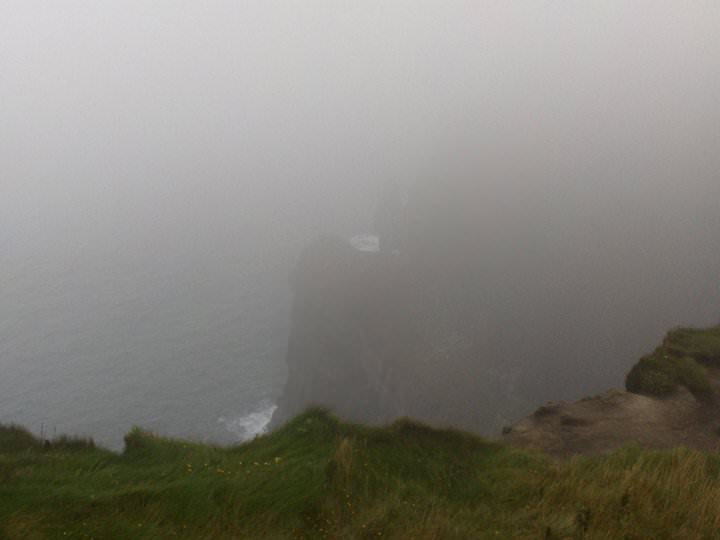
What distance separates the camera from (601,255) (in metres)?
97.1

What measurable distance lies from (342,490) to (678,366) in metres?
11.9

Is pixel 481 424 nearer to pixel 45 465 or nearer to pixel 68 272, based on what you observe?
pixel 45 465

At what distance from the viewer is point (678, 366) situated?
48.8 feet

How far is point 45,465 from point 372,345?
81836 mm

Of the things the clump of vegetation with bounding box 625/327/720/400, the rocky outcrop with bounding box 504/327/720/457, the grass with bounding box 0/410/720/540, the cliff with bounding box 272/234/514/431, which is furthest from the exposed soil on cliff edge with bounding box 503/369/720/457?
the cliff with bounding box 272/234/514/431

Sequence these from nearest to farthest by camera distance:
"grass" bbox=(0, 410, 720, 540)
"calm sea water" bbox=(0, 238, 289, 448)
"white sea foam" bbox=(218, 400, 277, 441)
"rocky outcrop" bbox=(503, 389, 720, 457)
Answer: "grass" bbox=(0, 410, 720, 540) < "rocky outcrop" bbox=(503, 389, 720, 457) < "white sea foam" bbox=(218, 400, 277, 441) < "calm sea water" bbox=(0, 238, 289, 448)

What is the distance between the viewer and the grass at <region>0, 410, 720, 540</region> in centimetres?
605

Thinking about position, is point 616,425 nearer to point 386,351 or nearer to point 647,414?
point 647,414

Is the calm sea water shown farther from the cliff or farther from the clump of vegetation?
the clump of vegetation

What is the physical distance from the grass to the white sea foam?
6826 cm

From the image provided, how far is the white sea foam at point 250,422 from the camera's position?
75562 millimetres

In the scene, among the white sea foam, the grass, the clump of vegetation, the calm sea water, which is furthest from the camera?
the calm sea water

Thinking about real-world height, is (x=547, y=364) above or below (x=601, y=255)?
below

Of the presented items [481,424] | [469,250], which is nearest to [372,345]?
[481,424]
